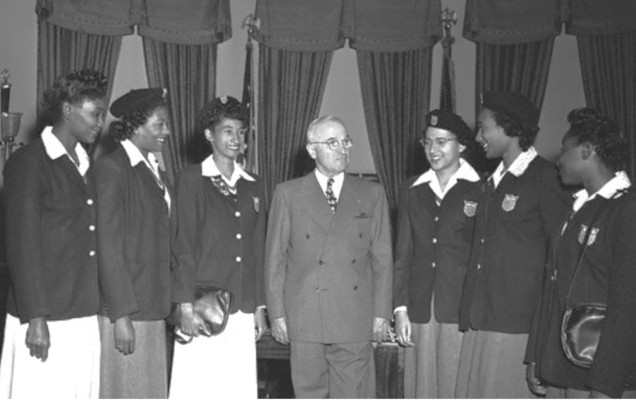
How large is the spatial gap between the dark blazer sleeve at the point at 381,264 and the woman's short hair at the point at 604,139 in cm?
113

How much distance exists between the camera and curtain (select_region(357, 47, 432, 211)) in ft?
30.3

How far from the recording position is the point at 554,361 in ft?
11.4

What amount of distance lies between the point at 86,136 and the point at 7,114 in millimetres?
4697

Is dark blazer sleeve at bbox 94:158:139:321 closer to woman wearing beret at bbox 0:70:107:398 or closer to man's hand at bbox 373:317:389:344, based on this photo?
woman wearing beret at bbox 0:70:107:398

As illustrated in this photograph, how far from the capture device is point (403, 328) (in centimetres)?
435

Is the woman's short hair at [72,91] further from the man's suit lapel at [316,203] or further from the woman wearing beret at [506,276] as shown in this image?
the woman wearing beret at [506,276]

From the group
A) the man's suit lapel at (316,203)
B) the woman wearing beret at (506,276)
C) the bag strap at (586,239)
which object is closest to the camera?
the bag strap at (586,239)

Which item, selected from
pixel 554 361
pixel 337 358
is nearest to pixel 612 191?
pixel 554 361

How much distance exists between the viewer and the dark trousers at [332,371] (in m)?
4.14

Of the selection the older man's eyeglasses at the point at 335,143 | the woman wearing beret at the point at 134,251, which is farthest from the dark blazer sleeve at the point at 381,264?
the woman wearing beret at the point at 134,251

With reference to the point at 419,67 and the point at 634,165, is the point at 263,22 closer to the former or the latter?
the point at 419,67

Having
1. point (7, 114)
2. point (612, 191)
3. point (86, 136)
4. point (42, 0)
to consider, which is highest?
point (42, 0)

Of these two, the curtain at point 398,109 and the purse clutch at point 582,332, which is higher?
the curtain at point 398,109

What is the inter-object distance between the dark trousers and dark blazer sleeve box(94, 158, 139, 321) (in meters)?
0.88
